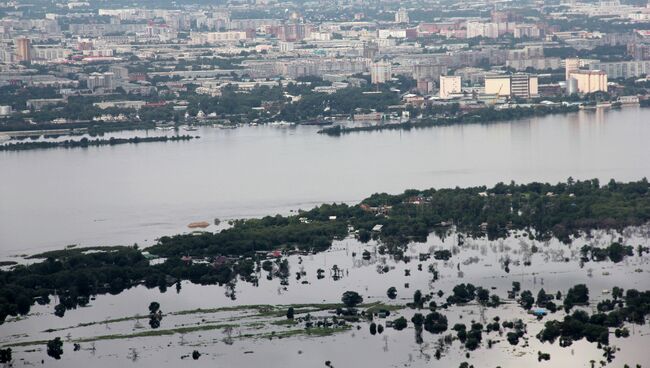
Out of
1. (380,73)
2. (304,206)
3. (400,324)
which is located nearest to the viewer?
(400,324)

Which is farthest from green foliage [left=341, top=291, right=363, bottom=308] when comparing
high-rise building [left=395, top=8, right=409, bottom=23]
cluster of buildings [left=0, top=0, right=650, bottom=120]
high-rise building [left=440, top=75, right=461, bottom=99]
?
high-rise building [left=395, top=8, right=409, bottom=23]

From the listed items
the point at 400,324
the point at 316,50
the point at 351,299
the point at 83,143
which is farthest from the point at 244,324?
the point at 316,50

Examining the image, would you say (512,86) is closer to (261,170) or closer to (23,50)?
(261,170)

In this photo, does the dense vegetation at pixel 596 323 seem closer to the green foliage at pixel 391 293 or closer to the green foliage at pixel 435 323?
the green foliage at pixel 435 323

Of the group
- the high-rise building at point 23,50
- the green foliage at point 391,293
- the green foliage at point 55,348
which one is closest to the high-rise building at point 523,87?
the high-rise building at point 23,50

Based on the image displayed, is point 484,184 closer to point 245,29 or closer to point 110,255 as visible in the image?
point 110,255
